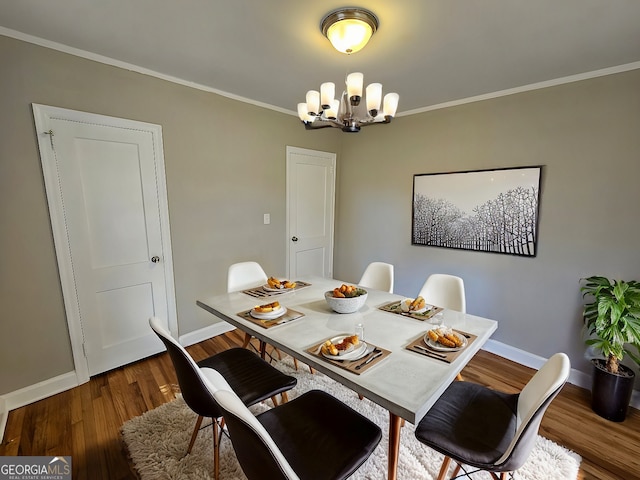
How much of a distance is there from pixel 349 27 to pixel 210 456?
2518 millimetres

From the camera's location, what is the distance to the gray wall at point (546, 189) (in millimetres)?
2066

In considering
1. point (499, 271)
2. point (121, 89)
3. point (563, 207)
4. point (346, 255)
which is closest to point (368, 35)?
point (121, 89)

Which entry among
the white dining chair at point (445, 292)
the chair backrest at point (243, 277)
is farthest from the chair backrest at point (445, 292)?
the chair backrest at point (243, 277)

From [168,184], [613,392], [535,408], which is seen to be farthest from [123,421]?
[613,392]

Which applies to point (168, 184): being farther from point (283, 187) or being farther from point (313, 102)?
point (313, 102)

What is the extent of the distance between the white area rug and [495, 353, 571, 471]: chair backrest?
65 centimetres

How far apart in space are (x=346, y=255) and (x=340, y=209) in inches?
26.3

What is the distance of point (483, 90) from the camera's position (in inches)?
99.2

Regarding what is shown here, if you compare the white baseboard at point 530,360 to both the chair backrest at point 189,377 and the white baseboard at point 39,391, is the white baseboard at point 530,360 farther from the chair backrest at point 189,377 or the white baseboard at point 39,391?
the white baseboard at point 39,391

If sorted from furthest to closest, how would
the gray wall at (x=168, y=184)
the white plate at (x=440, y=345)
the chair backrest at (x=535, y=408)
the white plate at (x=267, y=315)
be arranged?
the gray wall at (x=168, y=184)
the white plate at (x=267, y=315)
the white plate at (x=440, y=345)
the chair backrest at (x=535, y=408)

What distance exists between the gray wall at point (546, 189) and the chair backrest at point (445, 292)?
0.84m

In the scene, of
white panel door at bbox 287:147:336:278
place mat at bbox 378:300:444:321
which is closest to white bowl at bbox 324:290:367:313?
place mat at bbox 378:300:444:321

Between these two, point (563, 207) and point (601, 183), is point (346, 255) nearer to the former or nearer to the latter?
point (563, 207)

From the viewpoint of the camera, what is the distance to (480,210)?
270cm
